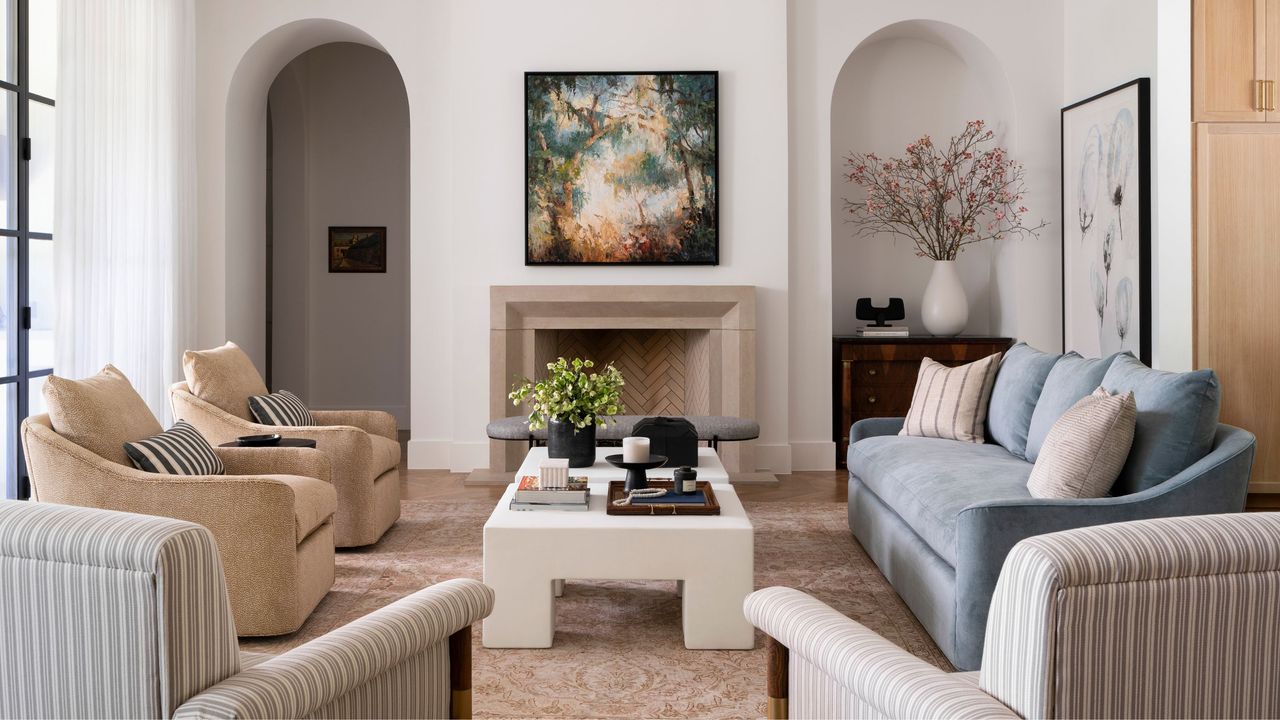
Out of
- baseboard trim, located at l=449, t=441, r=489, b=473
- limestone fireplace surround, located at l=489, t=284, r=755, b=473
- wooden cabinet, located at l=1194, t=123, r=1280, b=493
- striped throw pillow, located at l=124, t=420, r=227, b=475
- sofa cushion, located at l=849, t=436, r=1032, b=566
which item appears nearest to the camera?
sofa cushion, located at l=849, t=436, r=1032, b=566

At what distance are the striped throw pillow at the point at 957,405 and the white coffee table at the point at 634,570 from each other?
1567mm

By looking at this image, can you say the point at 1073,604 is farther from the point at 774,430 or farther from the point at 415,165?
the point at 415,165

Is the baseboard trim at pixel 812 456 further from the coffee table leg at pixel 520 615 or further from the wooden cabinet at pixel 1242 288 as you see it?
the coffee table leg at pixel 520 615

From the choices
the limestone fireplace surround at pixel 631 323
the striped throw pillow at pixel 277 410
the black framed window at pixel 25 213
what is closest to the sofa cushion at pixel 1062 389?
the limestone fireplace surround at pixel 631 323

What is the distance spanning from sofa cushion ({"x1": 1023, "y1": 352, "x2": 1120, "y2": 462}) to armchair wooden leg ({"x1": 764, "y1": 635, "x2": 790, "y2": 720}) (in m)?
1.92

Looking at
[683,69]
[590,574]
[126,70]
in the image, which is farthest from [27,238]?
[683,69]

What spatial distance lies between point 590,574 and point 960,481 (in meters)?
1.28

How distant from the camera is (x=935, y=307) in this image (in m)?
6.61

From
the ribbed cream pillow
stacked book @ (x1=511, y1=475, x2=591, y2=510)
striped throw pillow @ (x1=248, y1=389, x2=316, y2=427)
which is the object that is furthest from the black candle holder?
striped throw pillow @ (x1=248, y1=389, x2=316, y2=427)

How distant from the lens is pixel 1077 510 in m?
2.72

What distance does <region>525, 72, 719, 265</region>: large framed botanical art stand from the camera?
20.6ft

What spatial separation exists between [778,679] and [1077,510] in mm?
1209

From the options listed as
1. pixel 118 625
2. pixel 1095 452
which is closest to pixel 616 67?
pixel 1095 452

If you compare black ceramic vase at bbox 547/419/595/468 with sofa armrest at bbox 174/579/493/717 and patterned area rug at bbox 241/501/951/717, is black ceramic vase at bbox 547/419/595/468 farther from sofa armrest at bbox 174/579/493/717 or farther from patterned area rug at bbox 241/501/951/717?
sofa armrest at bbox 174/579/493/717
